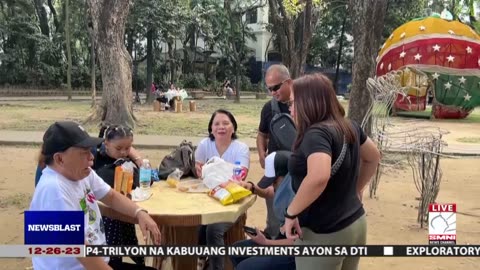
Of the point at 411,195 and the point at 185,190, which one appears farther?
the point at 411,195

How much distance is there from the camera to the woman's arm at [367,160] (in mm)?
2723

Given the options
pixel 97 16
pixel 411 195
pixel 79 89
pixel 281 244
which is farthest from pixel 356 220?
pixel 79 89

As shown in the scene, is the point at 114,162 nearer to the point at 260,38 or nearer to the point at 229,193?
the point at 229,193

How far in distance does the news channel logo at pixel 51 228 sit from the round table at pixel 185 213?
79 cm

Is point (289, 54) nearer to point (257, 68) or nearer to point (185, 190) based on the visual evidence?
point (185, 190)

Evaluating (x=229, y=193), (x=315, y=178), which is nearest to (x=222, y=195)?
(x=229, y=193)

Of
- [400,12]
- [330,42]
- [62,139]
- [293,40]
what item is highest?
[400,12]

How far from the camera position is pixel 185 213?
9.73 ft

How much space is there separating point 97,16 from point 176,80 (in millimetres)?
22841

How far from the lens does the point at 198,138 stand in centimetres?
1235

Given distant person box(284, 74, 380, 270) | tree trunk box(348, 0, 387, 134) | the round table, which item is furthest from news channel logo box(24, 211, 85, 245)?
tree trunk box(348, 0, 387, 134)

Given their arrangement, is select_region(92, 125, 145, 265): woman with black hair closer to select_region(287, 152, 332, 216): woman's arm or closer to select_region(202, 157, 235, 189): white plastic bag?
select_region(202, 157, 235, 189): white plastic bag

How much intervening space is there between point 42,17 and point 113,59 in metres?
23.8

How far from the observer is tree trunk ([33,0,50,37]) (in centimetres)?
3358
